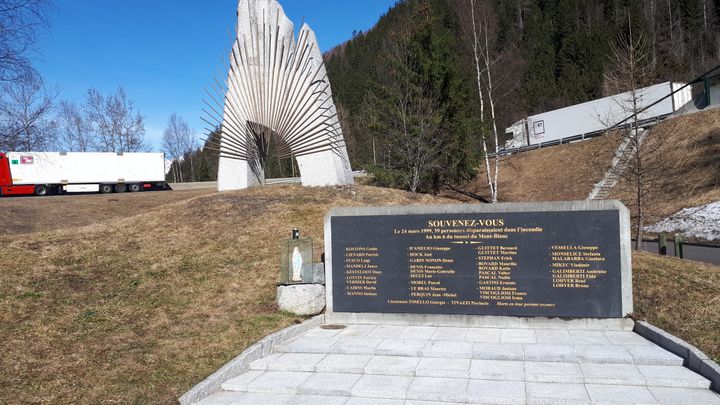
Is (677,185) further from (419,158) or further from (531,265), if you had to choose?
(531,265)

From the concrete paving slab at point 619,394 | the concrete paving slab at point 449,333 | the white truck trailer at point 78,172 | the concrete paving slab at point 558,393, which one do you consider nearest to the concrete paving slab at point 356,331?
the concrete paving slab at point 449,333

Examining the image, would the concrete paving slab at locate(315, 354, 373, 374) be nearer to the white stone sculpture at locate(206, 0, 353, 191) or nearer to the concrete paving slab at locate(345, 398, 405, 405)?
the concrete paving slab at locate(345, 398, 405, 405)

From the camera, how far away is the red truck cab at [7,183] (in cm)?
3284

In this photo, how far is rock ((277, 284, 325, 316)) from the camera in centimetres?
877

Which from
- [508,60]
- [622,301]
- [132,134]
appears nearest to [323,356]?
[622,301]

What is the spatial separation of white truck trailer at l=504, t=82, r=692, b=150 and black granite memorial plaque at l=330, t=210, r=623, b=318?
2586 centimetres

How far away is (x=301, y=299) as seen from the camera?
346 inches

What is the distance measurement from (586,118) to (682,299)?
31.2 m

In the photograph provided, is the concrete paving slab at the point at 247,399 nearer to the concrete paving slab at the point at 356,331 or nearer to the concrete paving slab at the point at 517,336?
the concrete paving slab at the point at 356,331

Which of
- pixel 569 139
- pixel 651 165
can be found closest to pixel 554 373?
pixel 651 165

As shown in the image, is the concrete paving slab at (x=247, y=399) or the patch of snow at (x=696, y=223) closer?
the concrete paving slab at (x=247, y=399)

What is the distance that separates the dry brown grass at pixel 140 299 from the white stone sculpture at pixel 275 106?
6.82 ft

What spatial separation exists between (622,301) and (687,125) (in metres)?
27.5

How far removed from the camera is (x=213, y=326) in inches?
317
